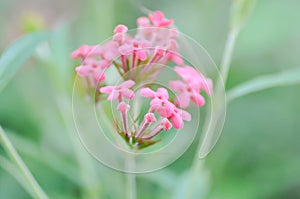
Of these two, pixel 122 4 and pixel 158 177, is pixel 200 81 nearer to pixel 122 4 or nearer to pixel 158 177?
pixel 158 177

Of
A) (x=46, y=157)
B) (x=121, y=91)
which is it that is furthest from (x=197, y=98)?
(x=46, y=157)

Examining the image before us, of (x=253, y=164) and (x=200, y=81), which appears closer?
(x=200, y=81)

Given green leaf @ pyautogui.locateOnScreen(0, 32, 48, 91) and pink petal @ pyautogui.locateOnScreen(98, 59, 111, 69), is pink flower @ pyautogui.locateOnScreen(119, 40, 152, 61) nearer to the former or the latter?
pink petal @ pyautogui.locateOnScreen(98, 59, 111, 69)

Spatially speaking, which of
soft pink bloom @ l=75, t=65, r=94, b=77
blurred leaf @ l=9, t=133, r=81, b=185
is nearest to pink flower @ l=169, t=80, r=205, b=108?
soft pink bloom @ l=75, t=65, r=94, b=77

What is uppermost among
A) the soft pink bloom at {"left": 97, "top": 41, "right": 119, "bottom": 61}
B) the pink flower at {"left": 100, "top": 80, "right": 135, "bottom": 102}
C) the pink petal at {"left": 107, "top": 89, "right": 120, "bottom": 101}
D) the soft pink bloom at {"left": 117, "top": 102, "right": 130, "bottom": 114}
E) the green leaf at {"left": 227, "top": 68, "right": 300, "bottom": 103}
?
the green leaf at {"left": 227, "top": 68, "right": 300, "bottom": 103}

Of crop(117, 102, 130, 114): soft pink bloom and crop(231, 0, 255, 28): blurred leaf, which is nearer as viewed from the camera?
crop(117, 102, 130, 114): soft pink bloom

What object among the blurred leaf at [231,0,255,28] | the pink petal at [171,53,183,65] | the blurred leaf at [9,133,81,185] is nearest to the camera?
the pink petal at [171,53,183,65]

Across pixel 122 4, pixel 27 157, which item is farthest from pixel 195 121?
pixel 122 4
